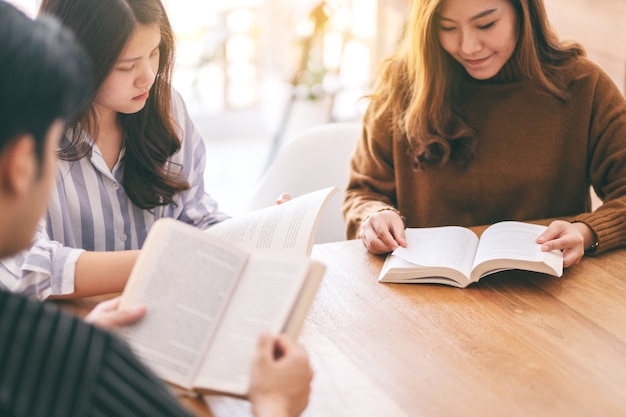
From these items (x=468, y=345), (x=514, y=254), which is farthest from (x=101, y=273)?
(x=514, y=254)

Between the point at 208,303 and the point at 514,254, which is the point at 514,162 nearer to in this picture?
the point at 514,254

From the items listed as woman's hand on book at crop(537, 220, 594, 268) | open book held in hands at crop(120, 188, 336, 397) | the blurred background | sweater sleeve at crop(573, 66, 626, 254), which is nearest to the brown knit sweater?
sweater sleeve at crop(573, 66, 626, 254)

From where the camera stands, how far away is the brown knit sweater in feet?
5.92

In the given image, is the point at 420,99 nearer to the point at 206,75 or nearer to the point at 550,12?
the point at 550,12

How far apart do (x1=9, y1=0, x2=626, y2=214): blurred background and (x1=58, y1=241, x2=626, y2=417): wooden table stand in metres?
2.33

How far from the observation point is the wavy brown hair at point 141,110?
1.45 m

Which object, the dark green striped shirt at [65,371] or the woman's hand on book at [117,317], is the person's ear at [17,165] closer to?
the dark green striped shirt at [65,371]

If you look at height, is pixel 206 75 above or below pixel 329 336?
below

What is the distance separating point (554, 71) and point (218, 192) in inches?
91.9

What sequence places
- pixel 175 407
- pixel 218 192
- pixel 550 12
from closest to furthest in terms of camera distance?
pixel 175 407 < pixel 550 12 < pixel 218 192

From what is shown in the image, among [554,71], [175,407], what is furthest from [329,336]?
[554,71]

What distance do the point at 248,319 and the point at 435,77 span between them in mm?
992

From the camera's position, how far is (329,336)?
1308 mm

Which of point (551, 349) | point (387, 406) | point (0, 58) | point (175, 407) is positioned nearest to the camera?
point (0, 58)
